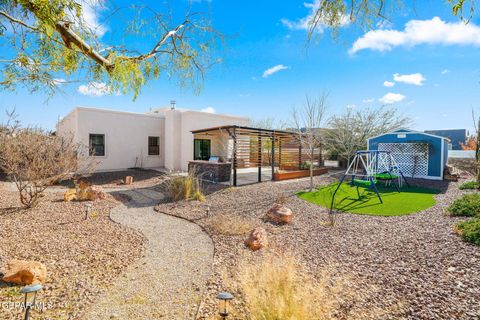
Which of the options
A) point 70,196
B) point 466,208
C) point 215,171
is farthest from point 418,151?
point 70,196

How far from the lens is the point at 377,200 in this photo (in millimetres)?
9383

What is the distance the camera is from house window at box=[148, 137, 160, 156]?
17.9 metres

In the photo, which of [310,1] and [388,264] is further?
[388,264]

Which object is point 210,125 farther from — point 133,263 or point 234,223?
point 133,263

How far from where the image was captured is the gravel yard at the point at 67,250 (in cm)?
310

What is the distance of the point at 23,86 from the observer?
4809mm

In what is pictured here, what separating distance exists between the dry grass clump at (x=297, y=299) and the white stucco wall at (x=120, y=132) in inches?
598

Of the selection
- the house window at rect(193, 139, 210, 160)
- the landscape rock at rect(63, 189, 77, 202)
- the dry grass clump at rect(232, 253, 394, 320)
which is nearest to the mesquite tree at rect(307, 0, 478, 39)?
the dry grass clump at rect(232, 253, 394, 320)

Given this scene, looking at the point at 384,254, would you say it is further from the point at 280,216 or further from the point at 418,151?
the point at 418,151

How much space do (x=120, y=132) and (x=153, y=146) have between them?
2.46 metres

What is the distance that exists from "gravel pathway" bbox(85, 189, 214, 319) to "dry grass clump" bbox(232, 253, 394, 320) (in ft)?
2.64

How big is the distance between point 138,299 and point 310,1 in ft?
14.1

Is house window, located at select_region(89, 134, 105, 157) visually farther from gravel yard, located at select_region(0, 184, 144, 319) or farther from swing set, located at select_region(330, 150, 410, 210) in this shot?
swing set, located at select_region(330, 150, 410, 210)

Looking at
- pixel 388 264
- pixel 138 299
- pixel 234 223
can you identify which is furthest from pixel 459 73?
pixel 138 299
